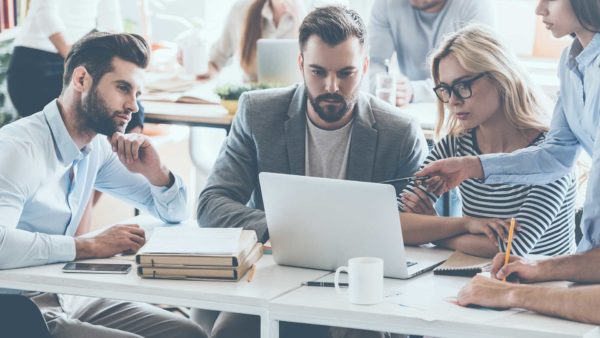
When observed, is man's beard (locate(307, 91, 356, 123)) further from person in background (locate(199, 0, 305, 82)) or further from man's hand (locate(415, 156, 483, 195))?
person in background (locate(199, 0, 305, 82))

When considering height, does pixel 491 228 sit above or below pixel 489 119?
below

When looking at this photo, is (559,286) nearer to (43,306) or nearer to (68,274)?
(68,274)

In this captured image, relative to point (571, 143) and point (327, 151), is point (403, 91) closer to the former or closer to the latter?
point (327, 151)

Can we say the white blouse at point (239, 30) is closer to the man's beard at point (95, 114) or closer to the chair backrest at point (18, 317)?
the man's beard at point (95, 114)

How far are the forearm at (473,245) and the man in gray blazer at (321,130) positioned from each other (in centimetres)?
40

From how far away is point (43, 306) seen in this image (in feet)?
7.93

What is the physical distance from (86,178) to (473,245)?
1.11 meters

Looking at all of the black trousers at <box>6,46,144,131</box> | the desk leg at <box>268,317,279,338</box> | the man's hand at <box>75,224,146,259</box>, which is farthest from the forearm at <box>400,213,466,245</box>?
the black trousers at <box>6,46,144,131</box>

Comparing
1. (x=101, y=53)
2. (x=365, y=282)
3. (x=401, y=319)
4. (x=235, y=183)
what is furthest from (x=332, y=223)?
(x=101, y=53)

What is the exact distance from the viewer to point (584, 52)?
216 centimetres

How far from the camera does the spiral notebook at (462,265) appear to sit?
213 cm

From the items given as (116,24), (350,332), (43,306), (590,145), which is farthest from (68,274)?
(116,24)

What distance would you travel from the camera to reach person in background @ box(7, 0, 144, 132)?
4.04m

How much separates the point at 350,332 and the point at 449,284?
310mm
